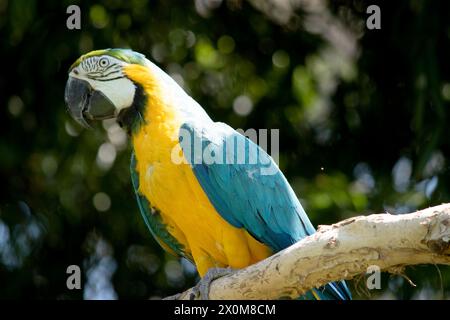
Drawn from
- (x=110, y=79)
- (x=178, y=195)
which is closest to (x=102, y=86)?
(x=110, y=79)

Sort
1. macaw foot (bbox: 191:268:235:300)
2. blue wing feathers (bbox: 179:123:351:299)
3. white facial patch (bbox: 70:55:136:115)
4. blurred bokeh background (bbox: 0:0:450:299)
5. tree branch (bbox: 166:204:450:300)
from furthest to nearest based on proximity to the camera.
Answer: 1. blurred bokeh background (bbox: 0:0:450:299)
2. white facial patch (bbox: 70:55:136:115)
3. blue wing feathers (bbox: 179:123:351:299)
4. macaw foot (bbox: 191:268:235:300)
5. tree branch (bbox: 166:204:450:300)

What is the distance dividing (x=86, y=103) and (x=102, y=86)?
91mm

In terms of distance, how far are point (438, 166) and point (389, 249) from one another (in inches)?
82.7

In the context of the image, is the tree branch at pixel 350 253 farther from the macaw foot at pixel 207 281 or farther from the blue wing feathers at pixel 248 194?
the blue wing feathers at pixel 248 194

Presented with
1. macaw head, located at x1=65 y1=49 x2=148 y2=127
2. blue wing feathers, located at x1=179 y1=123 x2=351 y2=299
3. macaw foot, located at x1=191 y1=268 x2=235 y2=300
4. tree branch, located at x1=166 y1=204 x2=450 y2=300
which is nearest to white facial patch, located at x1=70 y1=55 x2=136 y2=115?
macaw head, located at x1=65 y1=49 x2=148 y2=127

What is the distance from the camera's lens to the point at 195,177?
292 centimetres

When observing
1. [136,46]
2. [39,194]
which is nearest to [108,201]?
[39,194]

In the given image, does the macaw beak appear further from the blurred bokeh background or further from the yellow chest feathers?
the blurred bokeh background

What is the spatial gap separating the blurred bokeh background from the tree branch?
5.94ft

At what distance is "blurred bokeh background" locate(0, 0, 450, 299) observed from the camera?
4434 mm

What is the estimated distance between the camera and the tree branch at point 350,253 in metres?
2.23

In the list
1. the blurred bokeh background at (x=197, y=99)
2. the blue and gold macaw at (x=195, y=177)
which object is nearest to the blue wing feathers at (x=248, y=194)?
the blue and gold macaw at (x=195, y=177)

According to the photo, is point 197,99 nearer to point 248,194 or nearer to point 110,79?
point 110,79
